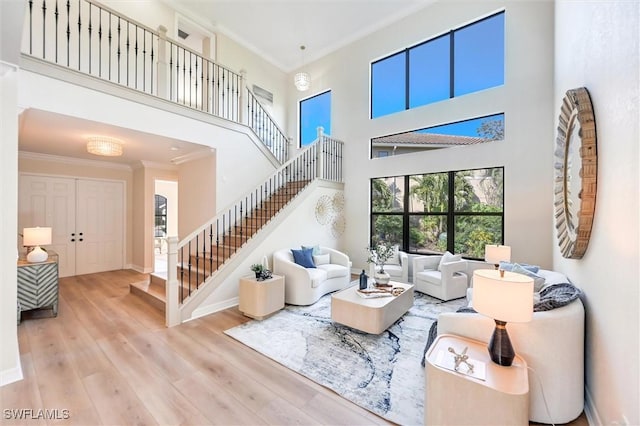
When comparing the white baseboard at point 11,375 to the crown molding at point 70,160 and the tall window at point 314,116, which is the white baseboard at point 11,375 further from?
the tall window at point 314,116

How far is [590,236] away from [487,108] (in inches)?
142

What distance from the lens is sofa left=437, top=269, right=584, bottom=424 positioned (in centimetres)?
188

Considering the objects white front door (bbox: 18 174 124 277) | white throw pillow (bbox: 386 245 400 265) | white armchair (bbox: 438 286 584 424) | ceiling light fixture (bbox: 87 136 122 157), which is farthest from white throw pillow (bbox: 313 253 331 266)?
white front door (bbox: 18 174 124 277)

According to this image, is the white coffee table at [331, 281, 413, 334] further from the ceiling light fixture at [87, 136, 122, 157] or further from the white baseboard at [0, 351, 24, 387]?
the ceiling light fixture at [87, 136, 122, 157]

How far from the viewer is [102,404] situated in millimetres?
2066

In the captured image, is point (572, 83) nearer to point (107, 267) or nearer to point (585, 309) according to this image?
point (585, 309)

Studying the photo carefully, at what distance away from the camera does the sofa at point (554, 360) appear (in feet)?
6.16

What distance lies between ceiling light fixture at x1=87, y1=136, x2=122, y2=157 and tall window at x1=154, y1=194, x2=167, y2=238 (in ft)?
20.9

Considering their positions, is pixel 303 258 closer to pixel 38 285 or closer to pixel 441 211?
pixel 441 211

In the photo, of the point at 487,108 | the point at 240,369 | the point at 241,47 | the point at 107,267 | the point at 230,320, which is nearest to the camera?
the point at 240,369

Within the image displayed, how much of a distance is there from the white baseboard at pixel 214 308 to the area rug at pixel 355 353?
70 centimetres

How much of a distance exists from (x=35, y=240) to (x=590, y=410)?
20.5 ft

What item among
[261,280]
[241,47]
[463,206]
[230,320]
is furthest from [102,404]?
[241,47]

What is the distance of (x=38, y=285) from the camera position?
11.9ft
